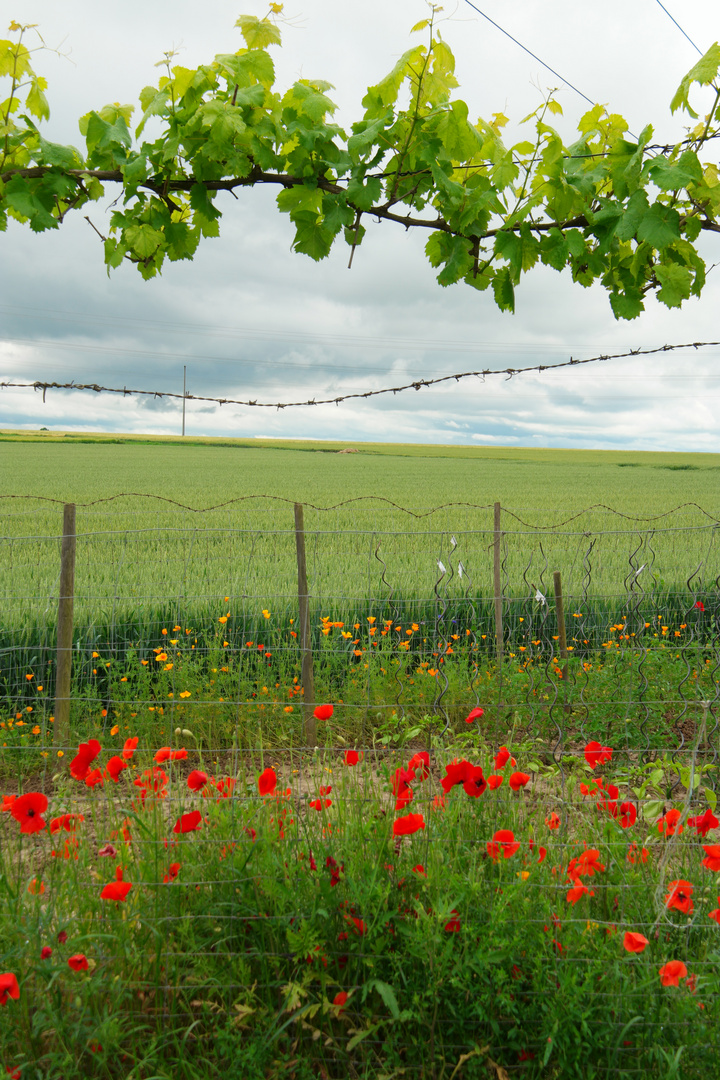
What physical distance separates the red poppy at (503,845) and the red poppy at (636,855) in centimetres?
52

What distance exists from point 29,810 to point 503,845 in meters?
1.31

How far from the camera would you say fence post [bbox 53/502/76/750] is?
4.15 metres

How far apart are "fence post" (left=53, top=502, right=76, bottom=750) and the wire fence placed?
0.02m

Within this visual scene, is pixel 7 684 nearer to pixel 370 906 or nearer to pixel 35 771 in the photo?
pixel 35 771

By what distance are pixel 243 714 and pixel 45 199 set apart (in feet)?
10.3

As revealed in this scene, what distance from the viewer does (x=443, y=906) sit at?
5.36ft

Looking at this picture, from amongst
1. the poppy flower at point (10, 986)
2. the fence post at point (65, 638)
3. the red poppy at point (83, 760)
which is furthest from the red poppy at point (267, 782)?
the fence post at point (65, 638)

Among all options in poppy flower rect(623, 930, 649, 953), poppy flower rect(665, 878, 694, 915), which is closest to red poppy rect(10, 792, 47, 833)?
poppy flower rect(623, 930, 649, 953)

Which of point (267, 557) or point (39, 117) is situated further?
point (267, 557)

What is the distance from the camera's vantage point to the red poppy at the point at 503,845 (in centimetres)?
183

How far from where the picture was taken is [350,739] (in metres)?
4.39

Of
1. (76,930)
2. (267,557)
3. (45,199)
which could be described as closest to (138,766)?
(76,930)

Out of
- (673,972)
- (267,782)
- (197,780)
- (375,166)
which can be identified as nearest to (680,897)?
(673,972)

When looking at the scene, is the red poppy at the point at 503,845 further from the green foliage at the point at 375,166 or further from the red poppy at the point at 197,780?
the green foliage at the point at 375,166
